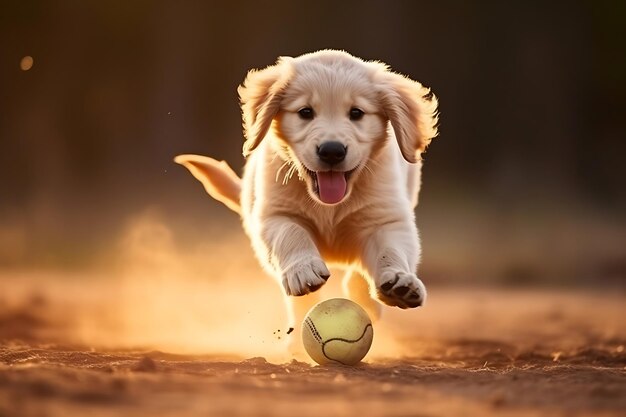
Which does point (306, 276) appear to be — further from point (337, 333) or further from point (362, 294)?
point (362, 294)

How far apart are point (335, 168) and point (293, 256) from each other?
0.53m

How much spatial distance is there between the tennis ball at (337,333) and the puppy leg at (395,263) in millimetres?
213

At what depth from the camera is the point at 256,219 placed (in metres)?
5.48

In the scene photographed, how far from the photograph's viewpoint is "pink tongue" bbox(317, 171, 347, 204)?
4.91 meters

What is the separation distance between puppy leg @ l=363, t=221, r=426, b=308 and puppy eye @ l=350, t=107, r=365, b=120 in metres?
0.66

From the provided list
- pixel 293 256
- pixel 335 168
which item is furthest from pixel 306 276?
pixel 335 168

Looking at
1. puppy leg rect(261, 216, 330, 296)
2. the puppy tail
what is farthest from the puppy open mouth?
the puppy tail

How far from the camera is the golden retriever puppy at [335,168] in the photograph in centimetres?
480

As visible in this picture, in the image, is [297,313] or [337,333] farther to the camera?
[297,313]

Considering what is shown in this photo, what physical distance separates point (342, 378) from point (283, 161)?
5.33 feet

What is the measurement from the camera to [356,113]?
4977 millimetres

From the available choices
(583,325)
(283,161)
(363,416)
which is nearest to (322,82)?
(283,161)

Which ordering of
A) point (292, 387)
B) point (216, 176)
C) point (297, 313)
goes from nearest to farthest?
point (292, 387) < point (297, 313) < point (216, 176)

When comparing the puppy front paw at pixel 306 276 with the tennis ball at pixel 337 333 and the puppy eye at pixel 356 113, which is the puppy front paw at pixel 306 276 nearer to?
the tennis ball at pixel 337 333
